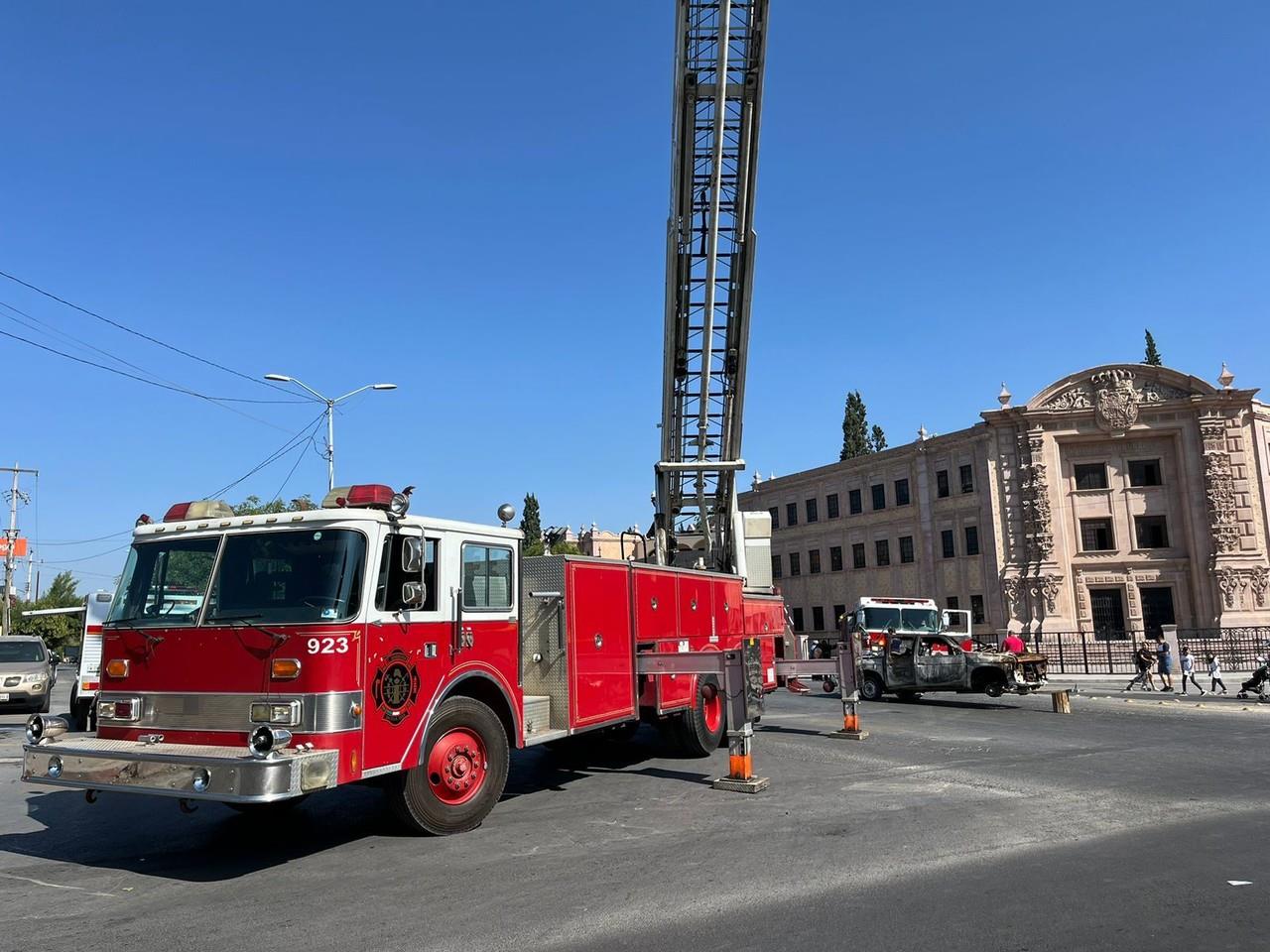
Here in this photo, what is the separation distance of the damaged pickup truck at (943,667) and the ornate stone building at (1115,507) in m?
24.1

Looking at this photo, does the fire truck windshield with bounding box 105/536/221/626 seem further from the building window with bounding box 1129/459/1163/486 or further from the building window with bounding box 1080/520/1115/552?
the building window with bounding box 1129/459/1163/486

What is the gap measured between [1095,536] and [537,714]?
143ft

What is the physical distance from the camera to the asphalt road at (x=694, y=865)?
5.34 m

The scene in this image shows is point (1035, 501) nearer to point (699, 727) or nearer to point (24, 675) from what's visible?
point (699, 727)

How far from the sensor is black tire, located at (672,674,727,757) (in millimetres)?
11977

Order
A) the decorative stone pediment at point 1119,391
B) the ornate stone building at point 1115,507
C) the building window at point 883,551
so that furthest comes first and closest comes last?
the building window at point 883,551 → the decorative stone pediment at point 1119,391 → the ornate stone building at point 1115,507

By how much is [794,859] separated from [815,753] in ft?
20.2

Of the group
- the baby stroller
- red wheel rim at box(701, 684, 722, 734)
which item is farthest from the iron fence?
red wheel rim at box(701, 684, 722, 734)

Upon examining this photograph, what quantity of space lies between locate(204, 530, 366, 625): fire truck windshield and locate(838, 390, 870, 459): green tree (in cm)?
6079

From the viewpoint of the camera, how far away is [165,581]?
7547 mm

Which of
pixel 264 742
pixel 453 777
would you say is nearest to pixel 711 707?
pixel 453 777

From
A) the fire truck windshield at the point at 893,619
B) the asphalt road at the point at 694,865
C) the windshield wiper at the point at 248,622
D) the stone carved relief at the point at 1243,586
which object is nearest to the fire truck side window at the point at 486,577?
the windshield wiper at the point at 248,622

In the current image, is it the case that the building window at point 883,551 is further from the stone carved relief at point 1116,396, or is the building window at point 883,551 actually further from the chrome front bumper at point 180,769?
the chrome front bumper at point 180,769

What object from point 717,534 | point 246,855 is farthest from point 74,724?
point 717,534
